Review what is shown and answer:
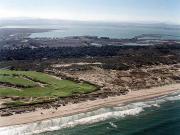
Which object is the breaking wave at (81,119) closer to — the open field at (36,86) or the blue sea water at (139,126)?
the blue sea water at (139,126)

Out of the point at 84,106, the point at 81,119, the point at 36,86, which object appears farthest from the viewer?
the point at 36,86

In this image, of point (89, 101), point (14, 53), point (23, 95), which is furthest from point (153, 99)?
point (14, 53)

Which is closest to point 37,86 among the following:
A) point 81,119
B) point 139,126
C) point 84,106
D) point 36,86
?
point 36,86

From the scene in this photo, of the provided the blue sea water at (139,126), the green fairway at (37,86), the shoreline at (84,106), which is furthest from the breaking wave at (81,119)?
the green fairway at (37,86)

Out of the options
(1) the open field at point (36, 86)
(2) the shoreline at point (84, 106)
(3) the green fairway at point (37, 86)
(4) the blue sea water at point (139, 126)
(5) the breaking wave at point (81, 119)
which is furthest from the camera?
(3) the green fairway at point (37, 86)

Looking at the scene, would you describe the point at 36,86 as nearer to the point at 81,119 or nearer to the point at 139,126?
the point at 81,119

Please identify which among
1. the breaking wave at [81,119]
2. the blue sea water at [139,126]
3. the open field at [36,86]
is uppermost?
the open field at [36,86]
